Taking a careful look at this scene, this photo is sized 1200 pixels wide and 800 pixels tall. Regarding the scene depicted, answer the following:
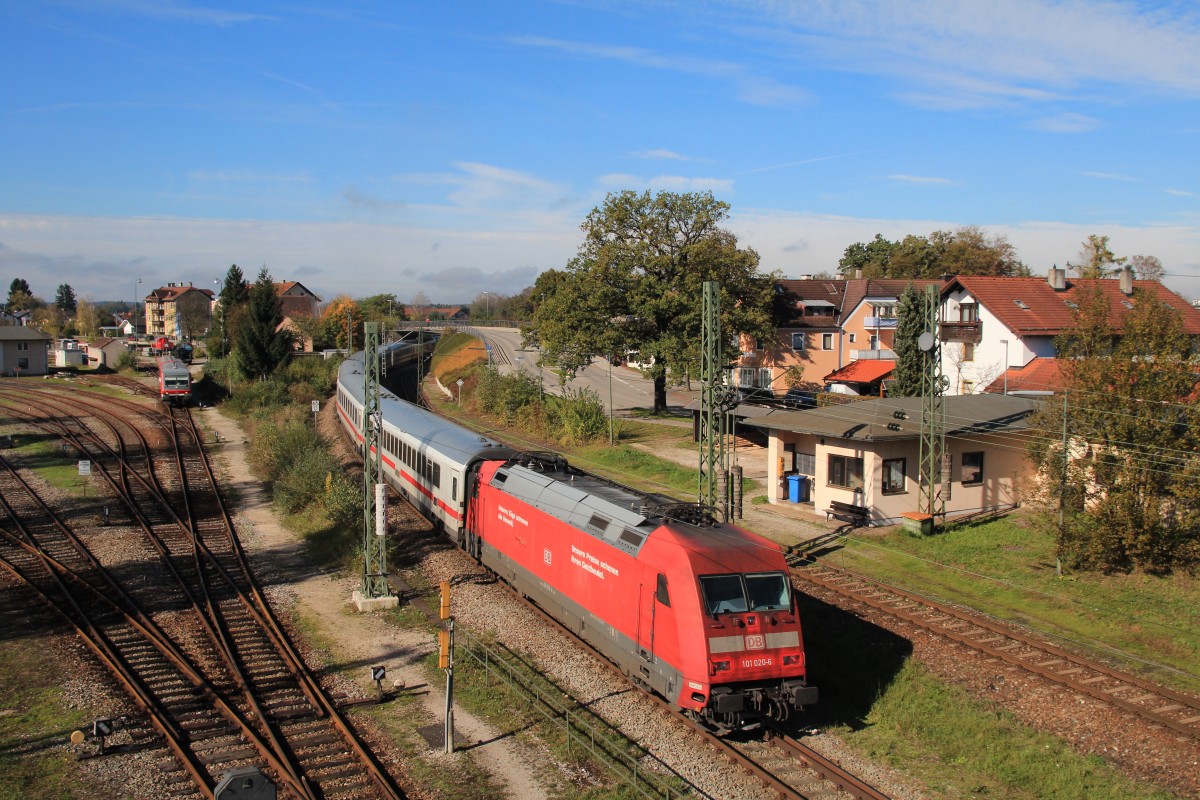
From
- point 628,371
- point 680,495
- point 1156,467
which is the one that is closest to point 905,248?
point 628,371

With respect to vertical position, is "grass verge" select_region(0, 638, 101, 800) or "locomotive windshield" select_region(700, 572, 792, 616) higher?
"locomotive windshield" select_region(700, 572, 792, 616)

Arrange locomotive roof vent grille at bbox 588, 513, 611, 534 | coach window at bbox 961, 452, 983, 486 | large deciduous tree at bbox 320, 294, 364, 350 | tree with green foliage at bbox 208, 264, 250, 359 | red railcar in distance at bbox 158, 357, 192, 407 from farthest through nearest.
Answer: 1. large deciduous tree at bbox 320, 294, 364, 350
2. tree with green foliage at bbox 208, 264, 250, 359
3. red railcar in distance at bbox 158, 357, 192, 407
4. coach window at bbox 961, 452, 983, 486
5. locomotive roof vent grille at bbox 588, 513, 611, 534

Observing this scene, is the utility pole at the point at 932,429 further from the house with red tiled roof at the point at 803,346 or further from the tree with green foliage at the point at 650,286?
the house with red tiled roof at the point at 803,346

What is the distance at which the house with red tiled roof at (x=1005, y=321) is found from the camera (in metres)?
41.7

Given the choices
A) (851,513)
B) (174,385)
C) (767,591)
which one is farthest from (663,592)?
(174,385)

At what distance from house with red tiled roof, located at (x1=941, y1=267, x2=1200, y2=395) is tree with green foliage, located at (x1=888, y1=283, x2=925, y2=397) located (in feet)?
4.81

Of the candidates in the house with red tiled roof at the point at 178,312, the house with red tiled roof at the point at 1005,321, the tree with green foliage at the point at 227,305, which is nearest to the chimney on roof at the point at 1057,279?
the house with red tiled roof at the point at 1005,321

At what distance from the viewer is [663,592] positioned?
13.1 meters

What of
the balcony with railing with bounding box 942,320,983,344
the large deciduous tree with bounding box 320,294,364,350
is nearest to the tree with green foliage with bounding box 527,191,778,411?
the balcony with railing with bounding box 942,320,983,344

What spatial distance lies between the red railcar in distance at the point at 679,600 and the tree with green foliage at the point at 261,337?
53.6m

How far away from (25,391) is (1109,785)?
2756 inches

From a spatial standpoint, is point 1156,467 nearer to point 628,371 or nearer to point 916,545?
point 916,545

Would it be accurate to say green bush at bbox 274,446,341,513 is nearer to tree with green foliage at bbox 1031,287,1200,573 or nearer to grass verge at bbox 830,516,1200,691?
grass verge at bbox 830,516,1200,691

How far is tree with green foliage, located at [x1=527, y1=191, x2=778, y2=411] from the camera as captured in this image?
145 feet
